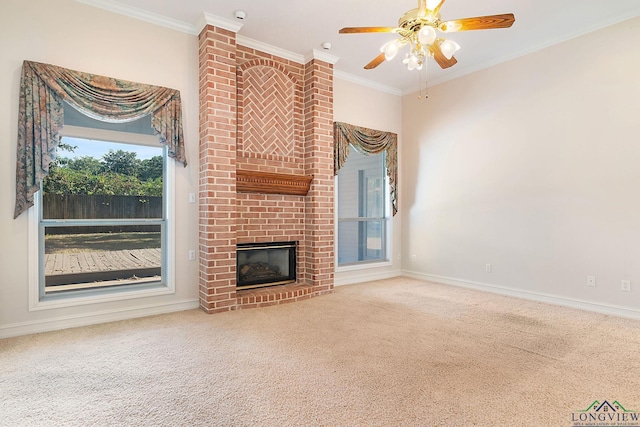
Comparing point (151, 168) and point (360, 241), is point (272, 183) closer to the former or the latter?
point (151, 168)

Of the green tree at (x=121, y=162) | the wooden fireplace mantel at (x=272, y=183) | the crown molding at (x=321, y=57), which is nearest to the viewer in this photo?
the green tree at (x=121, y=162)

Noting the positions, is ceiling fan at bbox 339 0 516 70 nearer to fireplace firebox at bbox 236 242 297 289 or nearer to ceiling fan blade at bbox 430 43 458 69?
ceiling fan blade at bbox 430 43 458 69

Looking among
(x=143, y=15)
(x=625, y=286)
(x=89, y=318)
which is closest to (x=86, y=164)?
(x=89, y=318)

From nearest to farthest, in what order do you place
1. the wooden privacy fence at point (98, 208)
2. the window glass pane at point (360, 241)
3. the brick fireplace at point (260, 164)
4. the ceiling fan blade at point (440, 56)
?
the ceiling fan blade at point (440, 56) → the wooden privacy fence at point (98, 208) → the brick fireplace at point (260, 164) → the window glass pane at point (360, 241)

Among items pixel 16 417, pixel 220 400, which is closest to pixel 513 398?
pixel 220 400

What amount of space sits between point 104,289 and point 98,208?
33.7 inches

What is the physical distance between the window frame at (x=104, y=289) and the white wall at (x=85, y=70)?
2.2 inches

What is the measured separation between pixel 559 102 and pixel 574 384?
3353 millimetres

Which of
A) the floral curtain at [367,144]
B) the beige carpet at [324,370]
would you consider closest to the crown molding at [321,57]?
the floral curtain at [367,144]

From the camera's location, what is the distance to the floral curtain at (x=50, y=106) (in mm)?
3070

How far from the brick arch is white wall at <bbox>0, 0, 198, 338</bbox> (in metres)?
0.61

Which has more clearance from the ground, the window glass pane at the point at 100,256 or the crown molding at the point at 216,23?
the crown molding at the point at 216,23

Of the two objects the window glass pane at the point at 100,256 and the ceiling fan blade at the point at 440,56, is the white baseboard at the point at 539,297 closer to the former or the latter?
the ceiling fan blade at the point at 440,56

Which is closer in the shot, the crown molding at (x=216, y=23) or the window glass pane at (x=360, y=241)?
the crown molding at (x=216, y=23)
